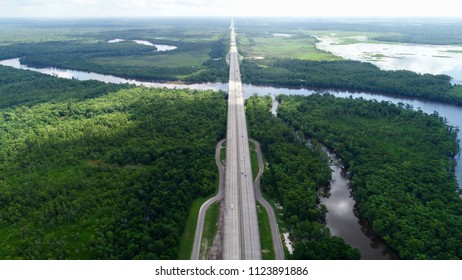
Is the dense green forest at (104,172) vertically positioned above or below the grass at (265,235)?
above

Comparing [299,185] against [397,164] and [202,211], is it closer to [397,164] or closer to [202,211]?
[202,211]

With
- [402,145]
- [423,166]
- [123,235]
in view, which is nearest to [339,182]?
[423,166]

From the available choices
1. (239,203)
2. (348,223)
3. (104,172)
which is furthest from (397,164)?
(104,172)

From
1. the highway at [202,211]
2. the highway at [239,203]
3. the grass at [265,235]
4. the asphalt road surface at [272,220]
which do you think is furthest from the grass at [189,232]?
the grass at [265,235]

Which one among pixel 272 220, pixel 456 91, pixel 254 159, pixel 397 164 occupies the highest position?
pixel 456 91

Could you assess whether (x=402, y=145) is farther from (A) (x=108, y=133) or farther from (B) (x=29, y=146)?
(B) (x=29, y=146)

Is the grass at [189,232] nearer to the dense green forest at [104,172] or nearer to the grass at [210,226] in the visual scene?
the dense green forest at [104,172]
